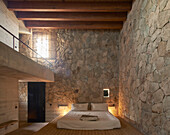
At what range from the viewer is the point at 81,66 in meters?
7.55

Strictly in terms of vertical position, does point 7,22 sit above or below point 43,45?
above

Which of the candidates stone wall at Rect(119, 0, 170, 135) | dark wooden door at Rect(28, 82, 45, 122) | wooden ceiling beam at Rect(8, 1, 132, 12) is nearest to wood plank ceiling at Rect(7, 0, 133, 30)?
wooden ceiling beam at Rect(8, 1, 132, 12)

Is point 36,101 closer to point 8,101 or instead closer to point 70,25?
point 8,101

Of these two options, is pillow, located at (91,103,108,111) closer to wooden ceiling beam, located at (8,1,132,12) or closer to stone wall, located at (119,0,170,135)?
stone wall, located at (119,0,170,135)

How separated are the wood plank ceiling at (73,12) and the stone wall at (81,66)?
64 centimetres

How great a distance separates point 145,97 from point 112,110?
354cm

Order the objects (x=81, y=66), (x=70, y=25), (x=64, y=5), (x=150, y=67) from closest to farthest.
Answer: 1. (x=150, y=67)
2. (x=64, y=5)
3. (x=70, y=25)
4. (x=81, y=66)

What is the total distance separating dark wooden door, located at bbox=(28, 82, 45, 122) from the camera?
24.2 ft

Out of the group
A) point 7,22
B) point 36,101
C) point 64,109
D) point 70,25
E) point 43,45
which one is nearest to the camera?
point 7,22

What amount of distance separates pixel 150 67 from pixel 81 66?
166 inches

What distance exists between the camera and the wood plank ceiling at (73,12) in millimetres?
5387

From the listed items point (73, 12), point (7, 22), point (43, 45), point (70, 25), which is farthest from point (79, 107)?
point (7, 22)

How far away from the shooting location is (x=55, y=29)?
7.75m

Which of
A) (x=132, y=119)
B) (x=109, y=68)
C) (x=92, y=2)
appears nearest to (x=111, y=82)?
(x=109, y=68)
